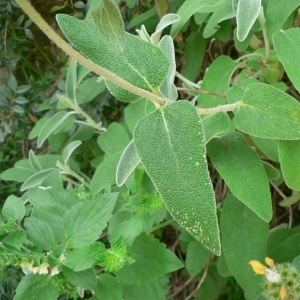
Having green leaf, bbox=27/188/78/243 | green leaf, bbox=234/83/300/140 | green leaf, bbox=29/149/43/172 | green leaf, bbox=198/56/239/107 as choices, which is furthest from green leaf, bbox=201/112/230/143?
green leaf, bbox=29/149/43/172

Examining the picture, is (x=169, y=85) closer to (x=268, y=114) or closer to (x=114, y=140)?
(x=268, y=114)

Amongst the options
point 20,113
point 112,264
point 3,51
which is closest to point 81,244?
point 112,264

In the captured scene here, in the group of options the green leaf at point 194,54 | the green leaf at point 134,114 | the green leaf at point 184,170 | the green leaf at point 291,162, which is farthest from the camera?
the green leaf at point 194,54

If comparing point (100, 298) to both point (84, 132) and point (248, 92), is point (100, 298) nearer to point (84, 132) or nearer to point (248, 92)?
point (248, 92)

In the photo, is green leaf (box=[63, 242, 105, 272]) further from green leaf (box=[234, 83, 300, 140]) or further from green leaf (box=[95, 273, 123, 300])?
green leaf (box=[234, 83, 300, 140])

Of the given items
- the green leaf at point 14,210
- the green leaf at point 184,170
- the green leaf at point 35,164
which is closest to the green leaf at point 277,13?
the green leaf at point 184,170

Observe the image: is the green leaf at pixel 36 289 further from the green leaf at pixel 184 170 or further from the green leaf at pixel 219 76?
the green leaf at pixel 219 76

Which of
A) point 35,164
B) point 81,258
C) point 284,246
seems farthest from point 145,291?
point 35,164
